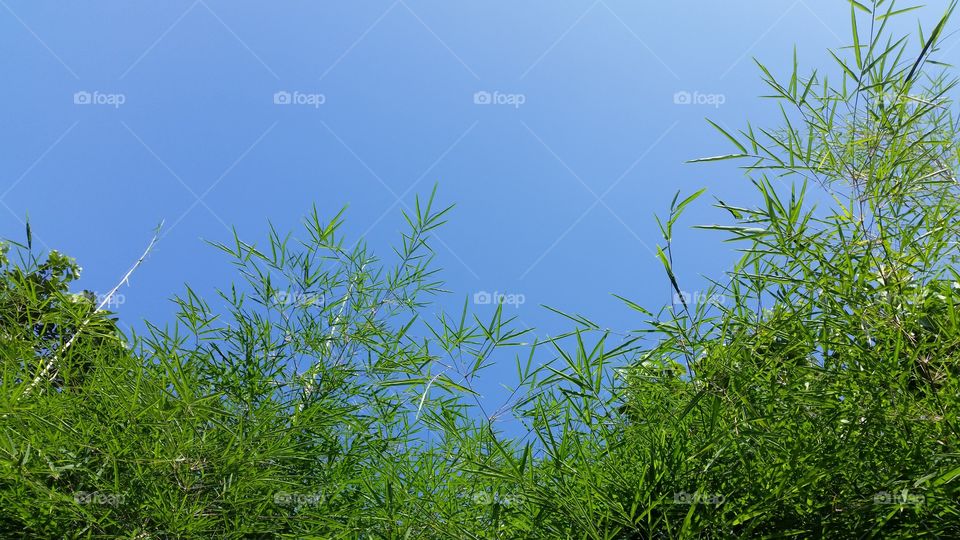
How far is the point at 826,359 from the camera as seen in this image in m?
1.40

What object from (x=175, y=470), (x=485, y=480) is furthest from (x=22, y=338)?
(x=485, y=480)

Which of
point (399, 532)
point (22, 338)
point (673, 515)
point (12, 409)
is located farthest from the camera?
point (22, 338)

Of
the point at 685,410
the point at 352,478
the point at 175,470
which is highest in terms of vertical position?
the point at 685,410

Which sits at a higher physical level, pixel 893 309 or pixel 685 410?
pixel 893 309

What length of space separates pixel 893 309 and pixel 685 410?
0.45 meters

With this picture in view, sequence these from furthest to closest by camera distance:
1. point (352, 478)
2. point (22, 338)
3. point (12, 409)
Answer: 1. point (22, 338)
2. point (352, 478)
3. point (12, 409)

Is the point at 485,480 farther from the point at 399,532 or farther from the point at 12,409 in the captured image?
the point at 12,409

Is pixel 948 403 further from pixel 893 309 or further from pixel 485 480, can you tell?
pixel 485 480

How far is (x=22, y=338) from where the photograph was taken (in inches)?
80.0

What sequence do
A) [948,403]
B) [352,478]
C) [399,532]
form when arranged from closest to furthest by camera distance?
[948,403] → [399,532] → [352,478]

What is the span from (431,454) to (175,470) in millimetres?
587

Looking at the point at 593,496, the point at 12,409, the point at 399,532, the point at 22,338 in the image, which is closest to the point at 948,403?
the point at 593,496

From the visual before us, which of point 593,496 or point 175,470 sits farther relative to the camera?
point 175,470

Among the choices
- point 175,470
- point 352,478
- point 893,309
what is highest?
point 893,309
